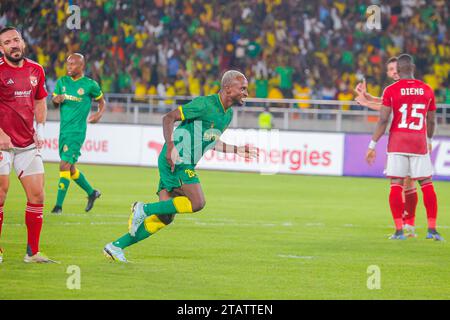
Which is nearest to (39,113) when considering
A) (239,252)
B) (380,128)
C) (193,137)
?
(193,137)

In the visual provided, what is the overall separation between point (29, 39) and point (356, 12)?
10.5 m

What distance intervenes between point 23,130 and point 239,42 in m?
22.2

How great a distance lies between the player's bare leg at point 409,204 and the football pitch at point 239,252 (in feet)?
1.09

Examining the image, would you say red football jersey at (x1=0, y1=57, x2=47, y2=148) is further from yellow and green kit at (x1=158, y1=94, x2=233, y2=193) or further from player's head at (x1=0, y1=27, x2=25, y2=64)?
yellow and green kit at (x1=158, y1=94, x2=233, y2=193)

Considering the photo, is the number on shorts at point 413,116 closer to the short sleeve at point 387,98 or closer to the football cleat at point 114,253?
the short sleeve at point 387,98

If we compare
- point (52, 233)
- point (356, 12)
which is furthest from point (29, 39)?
point (52, 233)

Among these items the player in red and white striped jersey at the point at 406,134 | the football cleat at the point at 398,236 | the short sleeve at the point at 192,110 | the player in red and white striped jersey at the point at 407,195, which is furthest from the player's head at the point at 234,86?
the football cleat at the point at 398,236

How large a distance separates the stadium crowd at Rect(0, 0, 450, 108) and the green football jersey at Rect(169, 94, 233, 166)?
65.9 feet

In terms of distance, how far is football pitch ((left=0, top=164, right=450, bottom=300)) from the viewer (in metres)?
8.73

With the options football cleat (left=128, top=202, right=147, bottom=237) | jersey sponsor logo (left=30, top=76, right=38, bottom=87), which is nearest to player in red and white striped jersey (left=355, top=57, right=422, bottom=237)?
football cleat (left=128, top=202, right=147, bottom=237)

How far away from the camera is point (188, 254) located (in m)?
11.2

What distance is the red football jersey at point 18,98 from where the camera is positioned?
9.85 metres

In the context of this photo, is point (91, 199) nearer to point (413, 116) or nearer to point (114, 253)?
point (413, 116)

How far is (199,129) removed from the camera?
33.3ft
